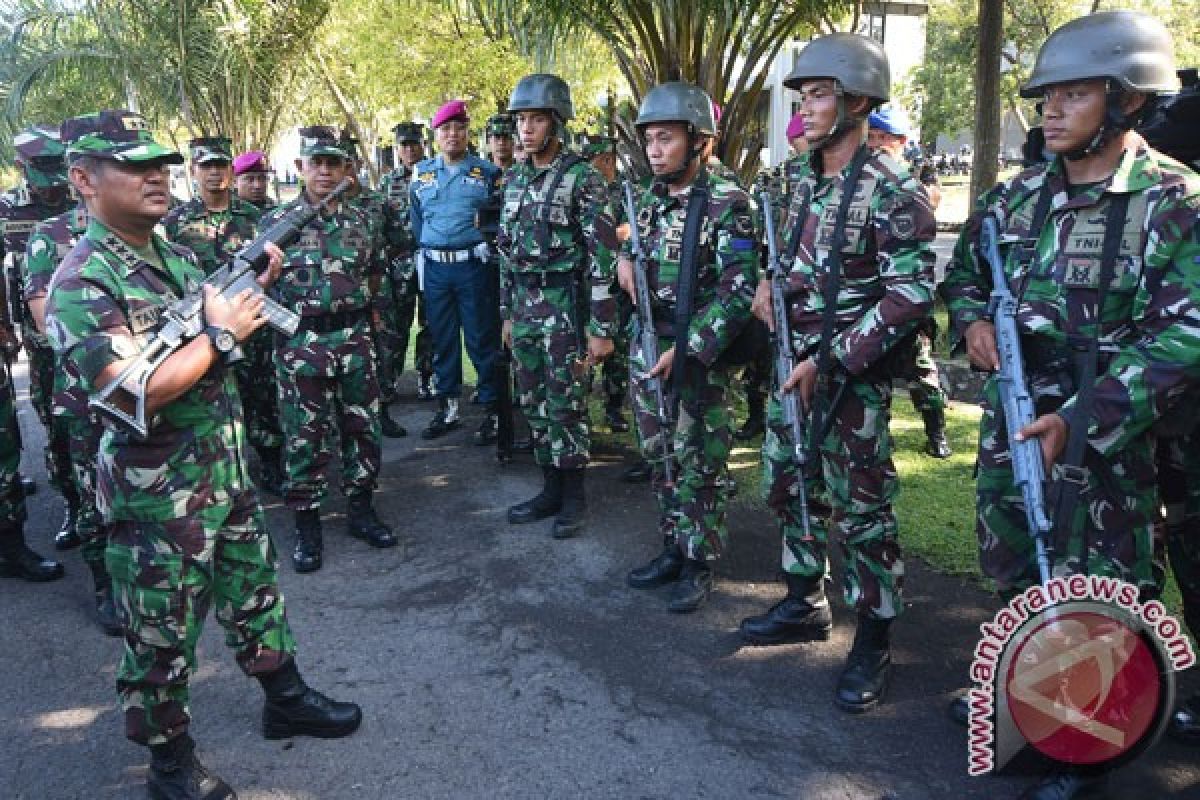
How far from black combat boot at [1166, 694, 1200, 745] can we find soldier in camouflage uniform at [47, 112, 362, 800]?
325 cm

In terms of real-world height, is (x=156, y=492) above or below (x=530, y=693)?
above

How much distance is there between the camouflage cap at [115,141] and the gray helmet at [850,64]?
2286mm

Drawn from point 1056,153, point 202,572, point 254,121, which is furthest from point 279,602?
point 254,121

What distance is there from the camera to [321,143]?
460cm

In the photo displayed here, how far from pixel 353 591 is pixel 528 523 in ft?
3.85

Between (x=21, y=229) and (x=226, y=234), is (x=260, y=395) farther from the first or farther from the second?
(x=21, y=229)

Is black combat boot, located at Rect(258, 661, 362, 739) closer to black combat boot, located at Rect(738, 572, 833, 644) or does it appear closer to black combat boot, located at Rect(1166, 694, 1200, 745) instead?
black combat boot, located at Rect(738, 572, 833, 644)

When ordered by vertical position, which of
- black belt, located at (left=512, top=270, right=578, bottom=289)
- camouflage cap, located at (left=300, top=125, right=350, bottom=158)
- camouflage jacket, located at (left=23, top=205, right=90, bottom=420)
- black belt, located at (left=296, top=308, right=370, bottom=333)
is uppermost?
camouflage cap, located at (left=300, top=125, right=350, bottom=158)

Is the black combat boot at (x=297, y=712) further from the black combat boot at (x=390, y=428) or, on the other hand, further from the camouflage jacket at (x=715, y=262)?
the black combat boot at (x=390, y=428)

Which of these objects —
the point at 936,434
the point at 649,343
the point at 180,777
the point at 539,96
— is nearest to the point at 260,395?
the point at 539,96

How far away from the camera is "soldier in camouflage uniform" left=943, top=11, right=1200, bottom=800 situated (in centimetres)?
245

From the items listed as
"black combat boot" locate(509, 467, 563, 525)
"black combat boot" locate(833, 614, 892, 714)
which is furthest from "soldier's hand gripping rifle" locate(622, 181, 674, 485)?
"black combat boot" locate(509, 467, 563, 525)

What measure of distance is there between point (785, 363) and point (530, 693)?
167 cm

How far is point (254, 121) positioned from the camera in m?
14.6
